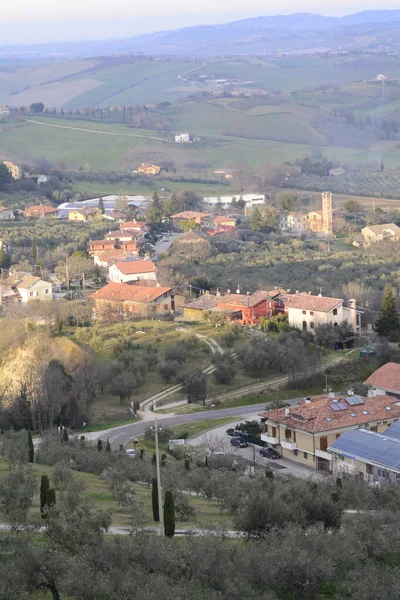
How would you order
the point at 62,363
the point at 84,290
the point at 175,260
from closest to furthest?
the point at 62,363 → the point at 84,290 → the point at 175,260

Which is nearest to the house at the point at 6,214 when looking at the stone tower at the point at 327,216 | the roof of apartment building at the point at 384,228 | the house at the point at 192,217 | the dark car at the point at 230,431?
the house at the point at 192,217

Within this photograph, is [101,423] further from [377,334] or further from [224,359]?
[377,334]

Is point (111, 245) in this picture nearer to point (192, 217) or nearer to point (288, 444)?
point (192, 217)

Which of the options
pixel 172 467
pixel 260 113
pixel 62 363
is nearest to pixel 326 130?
A: pixel 260 113

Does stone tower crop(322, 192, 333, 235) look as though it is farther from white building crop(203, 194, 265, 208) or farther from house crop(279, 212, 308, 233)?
white building crop(203, 194, 265, 208)

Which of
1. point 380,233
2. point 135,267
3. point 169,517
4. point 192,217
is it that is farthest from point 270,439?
point 192,217

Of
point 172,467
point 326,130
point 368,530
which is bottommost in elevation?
point 326,130

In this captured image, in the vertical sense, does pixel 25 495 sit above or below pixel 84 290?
above
